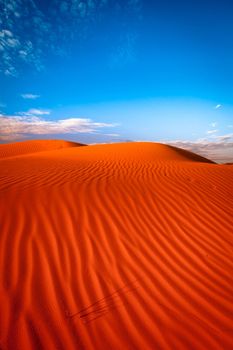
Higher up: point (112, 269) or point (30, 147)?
point (112, 269)

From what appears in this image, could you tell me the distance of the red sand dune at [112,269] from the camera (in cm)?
212

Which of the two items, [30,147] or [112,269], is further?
[30,147]

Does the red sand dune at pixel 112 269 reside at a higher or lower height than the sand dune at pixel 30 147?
higher

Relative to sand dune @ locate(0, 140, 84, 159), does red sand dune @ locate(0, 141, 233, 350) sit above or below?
above

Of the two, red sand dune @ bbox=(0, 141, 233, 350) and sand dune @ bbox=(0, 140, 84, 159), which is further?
sand dune @ bbox=(0, 140, 84, 159)

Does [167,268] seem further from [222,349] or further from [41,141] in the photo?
[41,141]

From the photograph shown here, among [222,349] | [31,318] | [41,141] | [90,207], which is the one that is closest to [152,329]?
[222,349]

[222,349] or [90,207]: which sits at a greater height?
[90,207]

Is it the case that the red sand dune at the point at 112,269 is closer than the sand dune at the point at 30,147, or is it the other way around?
the red sand dune at the point at 112,269

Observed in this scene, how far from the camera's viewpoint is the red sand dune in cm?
212

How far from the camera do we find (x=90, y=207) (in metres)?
4.46

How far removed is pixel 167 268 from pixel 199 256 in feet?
2.22

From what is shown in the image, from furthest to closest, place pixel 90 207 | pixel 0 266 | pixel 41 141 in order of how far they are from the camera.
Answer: pixel 41 141 < pixel 90 207 < pixel 0 266

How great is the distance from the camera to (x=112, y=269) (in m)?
2.94
